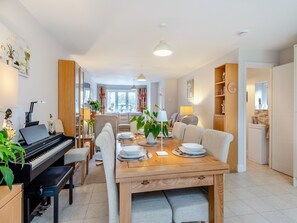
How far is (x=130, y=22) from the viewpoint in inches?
97.6

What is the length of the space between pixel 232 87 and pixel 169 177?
2.73 meters

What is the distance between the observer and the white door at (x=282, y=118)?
3.17 metres

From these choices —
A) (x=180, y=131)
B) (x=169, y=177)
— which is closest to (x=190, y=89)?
(x=180, y=131)

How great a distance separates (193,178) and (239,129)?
2.51 meters

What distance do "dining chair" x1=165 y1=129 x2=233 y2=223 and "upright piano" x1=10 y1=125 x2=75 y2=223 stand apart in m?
1.19

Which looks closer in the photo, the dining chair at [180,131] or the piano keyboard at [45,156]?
the piano keyboard at [45,156]

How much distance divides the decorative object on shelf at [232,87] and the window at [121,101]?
21.5 feet

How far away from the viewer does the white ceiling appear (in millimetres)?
2051

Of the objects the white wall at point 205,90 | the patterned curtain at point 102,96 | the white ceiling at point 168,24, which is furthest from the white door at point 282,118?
the patterned curtain at point 102,96

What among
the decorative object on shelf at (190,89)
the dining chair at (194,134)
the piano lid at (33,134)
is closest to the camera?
the piano lid at (33,134)

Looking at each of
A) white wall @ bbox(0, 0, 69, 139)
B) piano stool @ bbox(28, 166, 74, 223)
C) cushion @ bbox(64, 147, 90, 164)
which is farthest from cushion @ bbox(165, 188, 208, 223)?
white wall @ bbox(0, 0, 69, 139)

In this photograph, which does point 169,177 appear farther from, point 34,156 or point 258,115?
point 258,115

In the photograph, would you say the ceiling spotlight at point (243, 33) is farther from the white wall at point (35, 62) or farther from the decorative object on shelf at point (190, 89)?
the white wall at point (35, 62)

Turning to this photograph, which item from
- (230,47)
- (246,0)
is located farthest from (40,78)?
(230,47)
